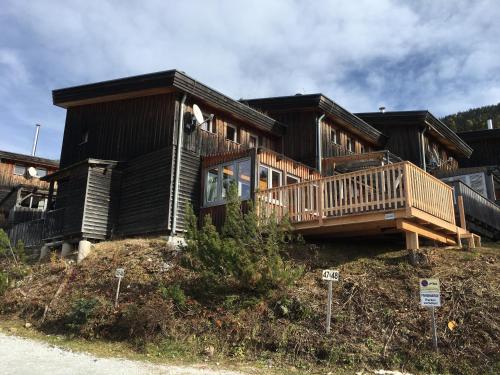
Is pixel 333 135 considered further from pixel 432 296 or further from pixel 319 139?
pixel 432 296

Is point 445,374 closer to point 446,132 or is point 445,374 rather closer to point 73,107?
point 73,107

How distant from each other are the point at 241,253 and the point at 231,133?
33.5ft

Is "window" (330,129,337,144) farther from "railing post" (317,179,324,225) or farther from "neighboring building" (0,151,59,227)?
"neighboring building" (0,151,59,227)

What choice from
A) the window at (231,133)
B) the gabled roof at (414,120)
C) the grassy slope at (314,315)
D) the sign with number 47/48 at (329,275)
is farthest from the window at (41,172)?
the sign with number 47/48 at (329,275)

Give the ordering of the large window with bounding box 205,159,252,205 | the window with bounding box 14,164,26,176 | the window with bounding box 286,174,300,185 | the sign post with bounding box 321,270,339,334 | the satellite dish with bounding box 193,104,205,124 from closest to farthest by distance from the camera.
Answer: the sign post with bounding box 321,270,339,334 < the large window with bounding box 205,159,252,205 < the window with bounding box 286,174,300,185 < the satellite dish with bounding box 193,104,205,124 < the window with bounding box 14,164,26,176

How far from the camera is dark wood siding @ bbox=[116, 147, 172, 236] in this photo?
56.0ft

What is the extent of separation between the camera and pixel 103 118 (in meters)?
20.6

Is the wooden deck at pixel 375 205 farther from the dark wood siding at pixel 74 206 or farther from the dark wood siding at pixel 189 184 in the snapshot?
the dark wood siding at pixel 74 206

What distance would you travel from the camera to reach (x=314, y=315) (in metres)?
10.3

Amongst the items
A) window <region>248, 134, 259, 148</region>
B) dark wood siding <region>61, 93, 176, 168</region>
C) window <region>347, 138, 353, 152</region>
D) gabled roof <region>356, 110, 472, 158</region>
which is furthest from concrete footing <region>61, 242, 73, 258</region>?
gabled roof <region>356, 110, 472, 158</region>

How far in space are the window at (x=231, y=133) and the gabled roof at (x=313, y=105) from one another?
3414mm

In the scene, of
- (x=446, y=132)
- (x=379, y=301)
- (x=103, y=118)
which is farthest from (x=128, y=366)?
(x=446, y=132)

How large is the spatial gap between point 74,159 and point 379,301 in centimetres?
1550

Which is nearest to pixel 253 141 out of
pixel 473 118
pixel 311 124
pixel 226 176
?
pixel 311 124
